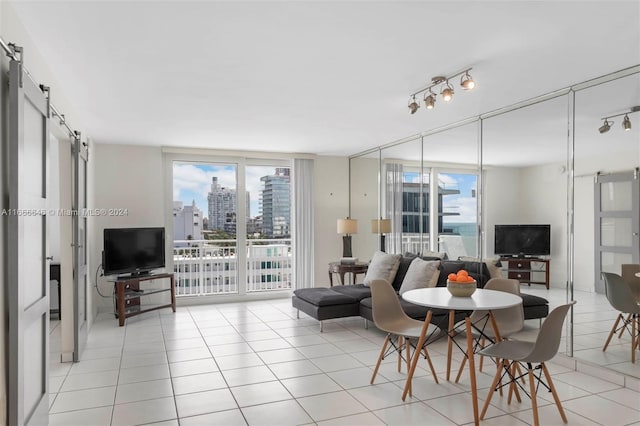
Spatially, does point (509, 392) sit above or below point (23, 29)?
below

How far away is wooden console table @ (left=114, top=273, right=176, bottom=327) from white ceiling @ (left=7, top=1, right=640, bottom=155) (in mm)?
2204

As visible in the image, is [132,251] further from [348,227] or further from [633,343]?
[633,343]

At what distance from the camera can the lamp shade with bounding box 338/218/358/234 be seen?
716 cm

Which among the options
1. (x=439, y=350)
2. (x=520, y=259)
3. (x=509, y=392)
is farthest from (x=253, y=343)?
(x=520, y=259)

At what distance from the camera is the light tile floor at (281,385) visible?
2898 millimetres

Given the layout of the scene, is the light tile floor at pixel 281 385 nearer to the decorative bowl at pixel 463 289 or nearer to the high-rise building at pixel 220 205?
the decorative bowl at pixel 463 289

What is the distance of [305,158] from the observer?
24.8 feet

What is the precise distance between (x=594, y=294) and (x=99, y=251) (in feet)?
20.9

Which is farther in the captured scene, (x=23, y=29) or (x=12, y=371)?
(x=23, y=29)

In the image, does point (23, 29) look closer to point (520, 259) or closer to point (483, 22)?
point (483, 22)

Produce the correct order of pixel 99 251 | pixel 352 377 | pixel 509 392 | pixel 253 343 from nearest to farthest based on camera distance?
1. pixel 509 392
2. pixel 352 377
3. pixel 253 343
4. pixel 99 251

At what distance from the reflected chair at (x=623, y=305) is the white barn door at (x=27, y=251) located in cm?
421

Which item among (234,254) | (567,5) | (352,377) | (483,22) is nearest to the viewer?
(567,5)

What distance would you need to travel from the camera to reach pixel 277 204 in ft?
25.3
